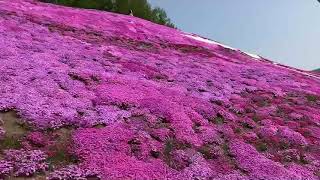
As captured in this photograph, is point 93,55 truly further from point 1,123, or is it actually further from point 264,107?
point 1,123

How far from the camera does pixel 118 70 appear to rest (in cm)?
2988

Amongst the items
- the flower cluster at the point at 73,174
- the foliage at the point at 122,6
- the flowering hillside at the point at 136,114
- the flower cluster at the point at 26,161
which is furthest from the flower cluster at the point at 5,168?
the foliage at the point at 122,6

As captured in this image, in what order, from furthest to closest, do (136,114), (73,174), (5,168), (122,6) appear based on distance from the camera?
1. (122,6)
2. (136,114)
3. (73,174)
4. (5,168)

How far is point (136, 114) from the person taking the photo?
75.0 feet

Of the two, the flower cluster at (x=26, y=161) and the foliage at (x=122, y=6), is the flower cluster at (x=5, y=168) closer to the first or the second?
the flower cluster at (x=26, y=161)

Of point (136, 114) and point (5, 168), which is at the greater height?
point (136, 114)

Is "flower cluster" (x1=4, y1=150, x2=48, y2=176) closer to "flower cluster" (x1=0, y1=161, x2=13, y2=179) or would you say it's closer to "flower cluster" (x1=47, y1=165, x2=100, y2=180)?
"flower cluster" (x1=0, y1=161, x2=13, y2=179)

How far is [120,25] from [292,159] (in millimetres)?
27068

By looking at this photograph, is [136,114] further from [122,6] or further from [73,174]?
[122,6]

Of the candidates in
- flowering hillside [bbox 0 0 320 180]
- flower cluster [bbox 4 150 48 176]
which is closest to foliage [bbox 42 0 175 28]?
flowering hillside [bbox 0 0 320 180]

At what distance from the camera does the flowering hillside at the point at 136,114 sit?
1862cm

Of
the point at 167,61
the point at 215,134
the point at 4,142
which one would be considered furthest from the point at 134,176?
the point at 167,61

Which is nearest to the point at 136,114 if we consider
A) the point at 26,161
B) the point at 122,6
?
the point at 26,161

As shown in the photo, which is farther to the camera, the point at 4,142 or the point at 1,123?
the point at 1,123
